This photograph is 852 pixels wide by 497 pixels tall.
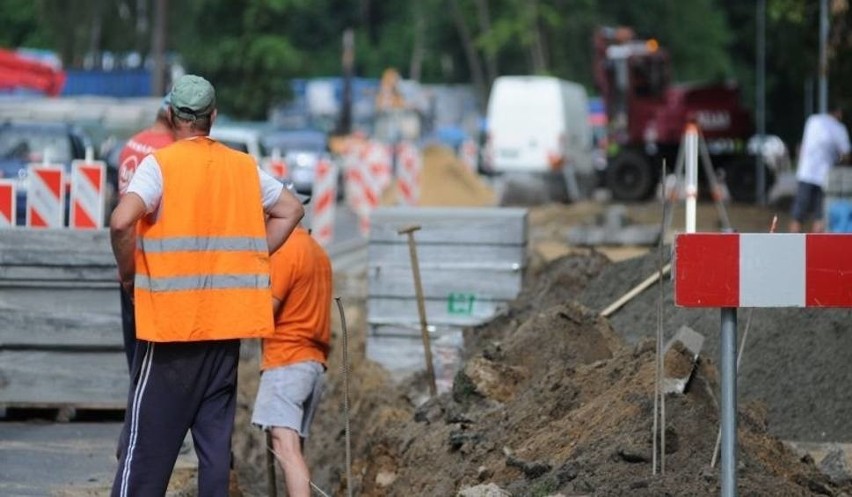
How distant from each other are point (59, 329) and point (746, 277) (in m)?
5.17

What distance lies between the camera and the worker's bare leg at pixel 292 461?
26.6ft

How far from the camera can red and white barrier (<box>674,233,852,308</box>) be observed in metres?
5.80

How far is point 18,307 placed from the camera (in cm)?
1006

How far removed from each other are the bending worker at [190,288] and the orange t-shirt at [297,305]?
137 cm

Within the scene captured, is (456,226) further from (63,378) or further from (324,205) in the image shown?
(324,205)

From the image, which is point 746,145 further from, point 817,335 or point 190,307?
point 190,307

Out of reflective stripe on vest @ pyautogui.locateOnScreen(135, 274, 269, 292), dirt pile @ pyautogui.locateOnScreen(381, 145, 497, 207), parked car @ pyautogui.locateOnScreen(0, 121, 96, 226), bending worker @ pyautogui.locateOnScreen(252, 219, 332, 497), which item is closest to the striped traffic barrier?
reflective stripe on vest @ pyautogui.locateOnScreen(135, 274, 269, 292)

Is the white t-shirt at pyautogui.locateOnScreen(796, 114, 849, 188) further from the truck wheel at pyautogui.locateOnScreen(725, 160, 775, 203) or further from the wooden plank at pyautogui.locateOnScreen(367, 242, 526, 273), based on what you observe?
the truck wheel at pyautogui.locateOnScreen(725, 160, 775, 203)

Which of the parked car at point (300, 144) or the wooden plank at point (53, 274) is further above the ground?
the wooden plank at point (53, 274)

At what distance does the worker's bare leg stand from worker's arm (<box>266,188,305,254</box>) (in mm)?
1440

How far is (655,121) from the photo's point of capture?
39688 mm

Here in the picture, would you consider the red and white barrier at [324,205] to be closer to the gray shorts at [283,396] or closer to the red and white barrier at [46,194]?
the red and white barrier at [46,194]

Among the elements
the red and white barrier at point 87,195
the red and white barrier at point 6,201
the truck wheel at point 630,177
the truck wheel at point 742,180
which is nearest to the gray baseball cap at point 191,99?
the red and white barrier at point 6,201

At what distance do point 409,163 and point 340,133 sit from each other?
42659 millimetres
